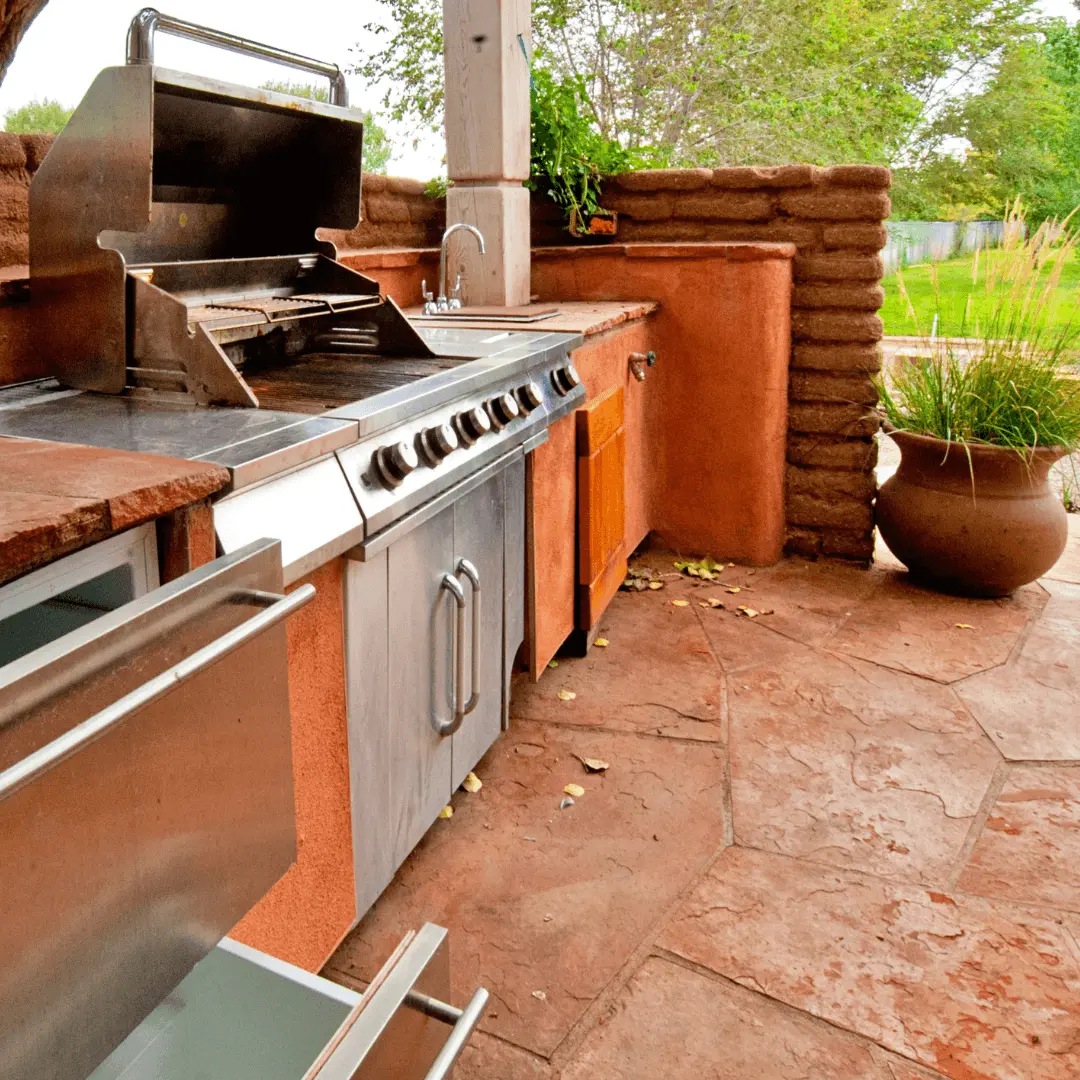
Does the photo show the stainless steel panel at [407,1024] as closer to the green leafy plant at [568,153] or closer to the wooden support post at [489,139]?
the wooden support post at [489,139]

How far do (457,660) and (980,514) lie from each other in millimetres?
2290

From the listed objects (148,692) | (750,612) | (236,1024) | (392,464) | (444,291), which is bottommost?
(750,612)

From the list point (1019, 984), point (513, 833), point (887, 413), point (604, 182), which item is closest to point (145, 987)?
point (513, 833)

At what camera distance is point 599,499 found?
304 cm

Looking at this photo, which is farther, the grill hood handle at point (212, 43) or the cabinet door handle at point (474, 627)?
the cabinet door handle at point (474, 627)

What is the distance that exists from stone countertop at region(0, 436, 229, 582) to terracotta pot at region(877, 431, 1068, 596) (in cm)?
297

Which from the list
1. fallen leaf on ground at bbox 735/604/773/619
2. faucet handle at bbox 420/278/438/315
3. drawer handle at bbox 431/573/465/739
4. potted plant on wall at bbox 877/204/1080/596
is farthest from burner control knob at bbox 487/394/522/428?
potted plant on wall at bbox 877/204/1080/596

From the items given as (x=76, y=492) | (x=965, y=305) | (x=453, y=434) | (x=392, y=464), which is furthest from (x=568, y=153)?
(x=76, y=492)

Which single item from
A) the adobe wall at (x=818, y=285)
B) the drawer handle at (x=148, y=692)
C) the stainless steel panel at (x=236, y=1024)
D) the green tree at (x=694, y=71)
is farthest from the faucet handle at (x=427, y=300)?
the green tree at (x=694, y=71)

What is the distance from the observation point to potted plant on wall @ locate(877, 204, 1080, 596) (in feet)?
11.3

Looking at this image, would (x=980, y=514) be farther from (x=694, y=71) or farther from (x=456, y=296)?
(x=694, y=71)

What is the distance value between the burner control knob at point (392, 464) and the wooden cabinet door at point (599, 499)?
4.03 ft

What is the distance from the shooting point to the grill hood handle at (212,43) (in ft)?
5.18

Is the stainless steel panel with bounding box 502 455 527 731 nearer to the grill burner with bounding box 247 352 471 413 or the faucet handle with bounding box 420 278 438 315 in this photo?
the grill burner with bounding box 247 352 471 413
